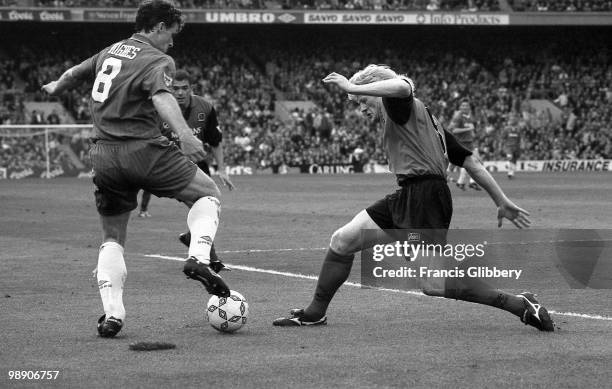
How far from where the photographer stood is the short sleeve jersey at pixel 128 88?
24.0 feet

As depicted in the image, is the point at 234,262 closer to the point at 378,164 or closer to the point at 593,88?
the point at 378,164

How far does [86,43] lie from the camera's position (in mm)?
53281

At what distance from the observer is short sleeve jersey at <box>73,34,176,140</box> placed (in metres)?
7.32

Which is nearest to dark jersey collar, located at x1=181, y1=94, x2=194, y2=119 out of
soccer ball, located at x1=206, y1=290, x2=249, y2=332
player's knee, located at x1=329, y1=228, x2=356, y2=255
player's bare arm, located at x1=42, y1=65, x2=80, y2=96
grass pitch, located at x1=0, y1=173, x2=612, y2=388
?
grass pitch, located at x1=0, y1=173, x2=612, y2=388

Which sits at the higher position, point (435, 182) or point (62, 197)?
point (435, 182)

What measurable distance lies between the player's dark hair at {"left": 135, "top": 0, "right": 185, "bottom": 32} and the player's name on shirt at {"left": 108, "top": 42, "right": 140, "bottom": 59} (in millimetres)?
162

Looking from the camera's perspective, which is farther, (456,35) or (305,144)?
(456,35)

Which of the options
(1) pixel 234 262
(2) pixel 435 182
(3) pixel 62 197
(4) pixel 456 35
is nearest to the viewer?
(2) pixel 435 182

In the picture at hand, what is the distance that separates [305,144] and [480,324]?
40754 millimetres

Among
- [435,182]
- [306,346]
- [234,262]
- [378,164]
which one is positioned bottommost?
[378,164]

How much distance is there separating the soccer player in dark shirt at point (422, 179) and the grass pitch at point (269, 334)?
25 cm

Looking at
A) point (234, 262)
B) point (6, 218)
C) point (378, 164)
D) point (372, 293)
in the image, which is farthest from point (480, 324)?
point (378, 164)

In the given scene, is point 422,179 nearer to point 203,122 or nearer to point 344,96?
point 203,122

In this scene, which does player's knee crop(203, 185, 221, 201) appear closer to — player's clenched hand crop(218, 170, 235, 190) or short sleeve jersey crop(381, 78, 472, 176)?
short sleeve jersey crop(381, 78, 472, 176)
